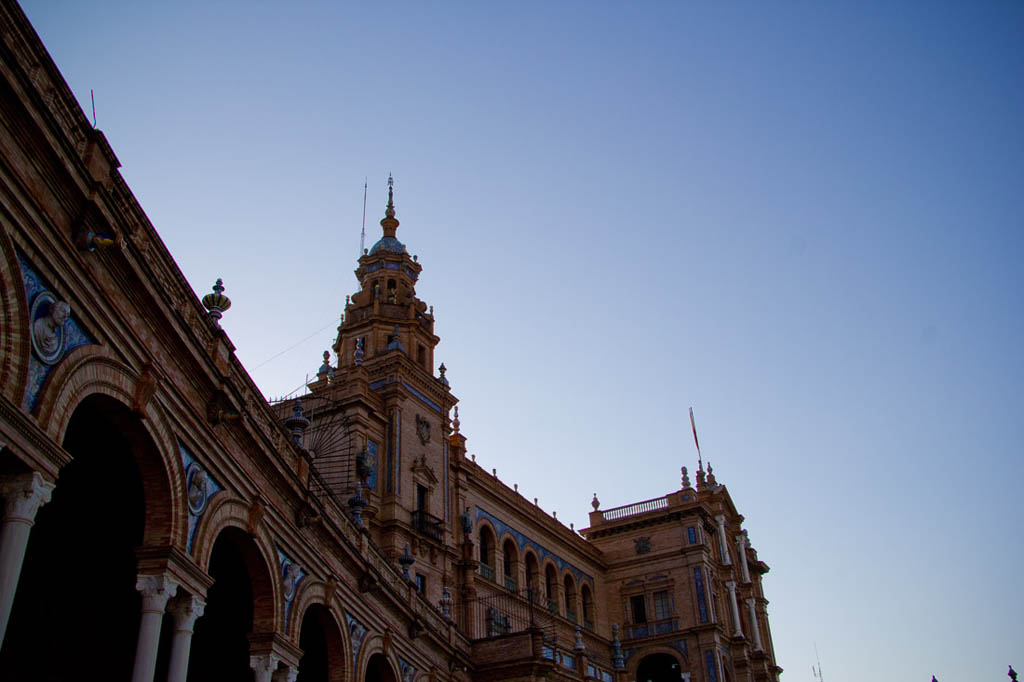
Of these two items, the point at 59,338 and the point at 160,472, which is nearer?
the point at 59,338

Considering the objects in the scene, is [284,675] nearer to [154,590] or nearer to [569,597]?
[154,590]

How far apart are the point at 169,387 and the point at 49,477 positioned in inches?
115

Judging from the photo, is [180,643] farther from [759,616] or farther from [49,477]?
[759,616]

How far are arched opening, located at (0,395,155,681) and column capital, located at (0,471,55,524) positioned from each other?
129 inches

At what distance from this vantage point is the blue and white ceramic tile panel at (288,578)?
16.9 metres

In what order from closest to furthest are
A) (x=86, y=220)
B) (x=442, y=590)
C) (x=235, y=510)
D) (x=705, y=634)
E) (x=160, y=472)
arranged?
(x=86, y=220)
(x=160, y=472)
(x=235, y=510)
(x=442, y=590)
(x=705, y=634)

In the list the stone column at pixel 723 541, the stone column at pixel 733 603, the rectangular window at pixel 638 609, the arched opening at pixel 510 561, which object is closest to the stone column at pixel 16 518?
the arched opening at pixel 510 561

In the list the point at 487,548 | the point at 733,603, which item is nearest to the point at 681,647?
the point at 733,603

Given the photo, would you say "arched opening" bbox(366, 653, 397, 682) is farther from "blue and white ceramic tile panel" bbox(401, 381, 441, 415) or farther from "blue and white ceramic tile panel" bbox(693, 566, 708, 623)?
"blue and white ceramic tile panel" bbox(693, 566, 708, 623)

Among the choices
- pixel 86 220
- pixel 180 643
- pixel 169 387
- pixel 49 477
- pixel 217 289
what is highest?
pixel 217 289

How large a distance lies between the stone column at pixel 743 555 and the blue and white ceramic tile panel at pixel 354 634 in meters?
43.7

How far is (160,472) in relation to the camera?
13.3 m

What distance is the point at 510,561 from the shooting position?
43312mm

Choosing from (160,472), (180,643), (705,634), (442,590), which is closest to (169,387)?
(160,472)
